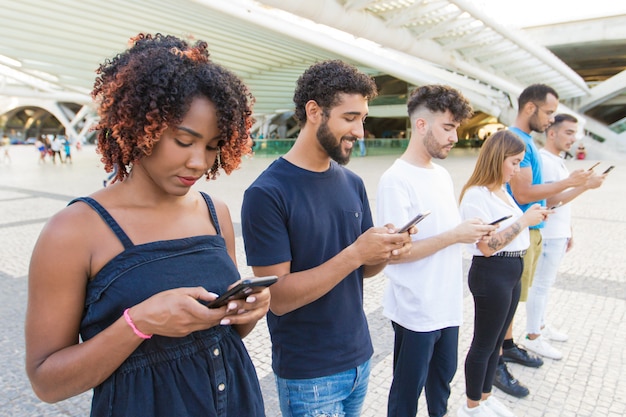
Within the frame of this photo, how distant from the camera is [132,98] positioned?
1.07m

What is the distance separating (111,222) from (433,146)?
173 cm

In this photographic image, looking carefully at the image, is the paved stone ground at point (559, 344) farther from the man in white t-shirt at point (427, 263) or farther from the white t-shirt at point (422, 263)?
the white t-shirt at point (422, 263)

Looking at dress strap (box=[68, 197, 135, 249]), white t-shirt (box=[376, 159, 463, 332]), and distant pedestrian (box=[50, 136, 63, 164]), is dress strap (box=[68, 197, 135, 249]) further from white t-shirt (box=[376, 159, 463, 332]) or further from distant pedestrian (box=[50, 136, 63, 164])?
distant pedestrian (box=[50, 136, 63, 164])

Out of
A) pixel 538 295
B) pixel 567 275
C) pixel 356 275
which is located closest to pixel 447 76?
pixel 567 275

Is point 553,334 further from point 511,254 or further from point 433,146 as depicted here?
point 433,146

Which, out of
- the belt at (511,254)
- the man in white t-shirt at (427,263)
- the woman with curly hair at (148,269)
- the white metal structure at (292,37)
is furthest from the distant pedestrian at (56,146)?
the woman with curly hair at (148,269)

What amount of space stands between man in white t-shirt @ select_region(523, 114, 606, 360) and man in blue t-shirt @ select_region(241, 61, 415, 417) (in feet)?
7.22

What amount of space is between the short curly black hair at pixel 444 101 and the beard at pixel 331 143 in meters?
0.82

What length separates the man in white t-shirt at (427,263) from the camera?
207 centimetres

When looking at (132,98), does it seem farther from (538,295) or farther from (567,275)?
(567,275)

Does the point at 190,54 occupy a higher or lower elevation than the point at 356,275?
higher

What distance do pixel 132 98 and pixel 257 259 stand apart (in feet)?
2.36

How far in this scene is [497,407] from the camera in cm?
249

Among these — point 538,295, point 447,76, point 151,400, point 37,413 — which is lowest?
point 37,413
